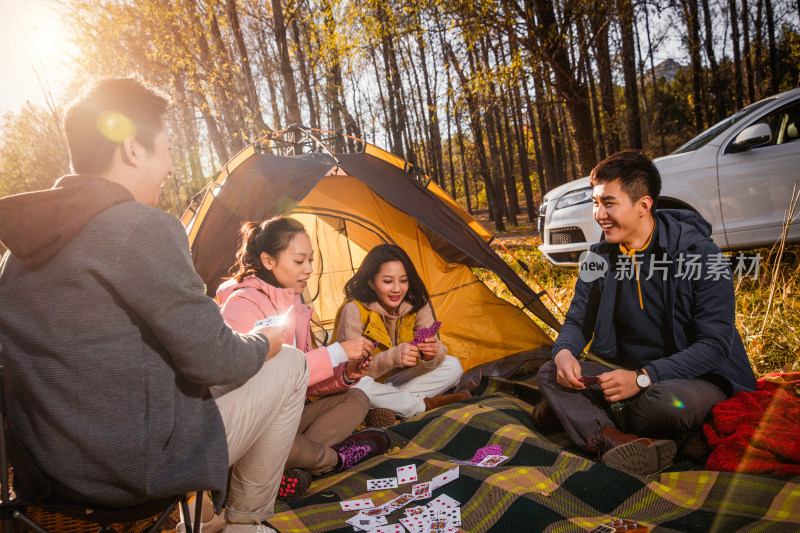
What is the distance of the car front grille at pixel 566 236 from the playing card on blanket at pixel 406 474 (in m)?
3.76

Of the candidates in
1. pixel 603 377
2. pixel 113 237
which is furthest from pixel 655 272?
pixel 113 237

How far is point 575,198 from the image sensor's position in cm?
539

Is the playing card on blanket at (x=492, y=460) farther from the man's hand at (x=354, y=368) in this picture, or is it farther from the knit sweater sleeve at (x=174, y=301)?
the knit sweater sleeve at (x=174, y=301)

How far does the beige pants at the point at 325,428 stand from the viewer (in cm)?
224

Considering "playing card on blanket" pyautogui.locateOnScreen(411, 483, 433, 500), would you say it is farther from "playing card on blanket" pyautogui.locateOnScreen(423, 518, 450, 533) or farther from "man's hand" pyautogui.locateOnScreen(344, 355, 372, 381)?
"man's hand" pyautogui.locateOnScreen(344, 355, 372, 381)

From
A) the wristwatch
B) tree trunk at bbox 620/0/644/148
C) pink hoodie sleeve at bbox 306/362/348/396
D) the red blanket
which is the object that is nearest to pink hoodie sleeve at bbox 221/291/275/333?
pink hoodie sleeve at bbox 306/362/348/396

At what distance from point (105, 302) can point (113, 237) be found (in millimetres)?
170

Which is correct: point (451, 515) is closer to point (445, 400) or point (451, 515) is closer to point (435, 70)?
point (445, 400)

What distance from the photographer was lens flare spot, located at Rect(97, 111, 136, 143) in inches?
55.1

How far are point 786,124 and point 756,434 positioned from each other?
444 centimetres

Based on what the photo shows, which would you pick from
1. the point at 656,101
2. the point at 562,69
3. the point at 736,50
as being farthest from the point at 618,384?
the point at 656,101

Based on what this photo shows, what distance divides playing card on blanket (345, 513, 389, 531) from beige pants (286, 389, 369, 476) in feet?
1.34

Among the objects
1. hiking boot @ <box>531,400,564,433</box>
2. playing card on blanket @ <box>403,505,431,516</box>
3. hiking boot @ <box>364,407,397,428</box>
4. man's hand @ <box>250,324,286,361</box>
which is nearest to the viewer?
man's hand @ <box>250,324,286,361</box>

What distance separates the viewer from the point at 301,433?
2521 mm
